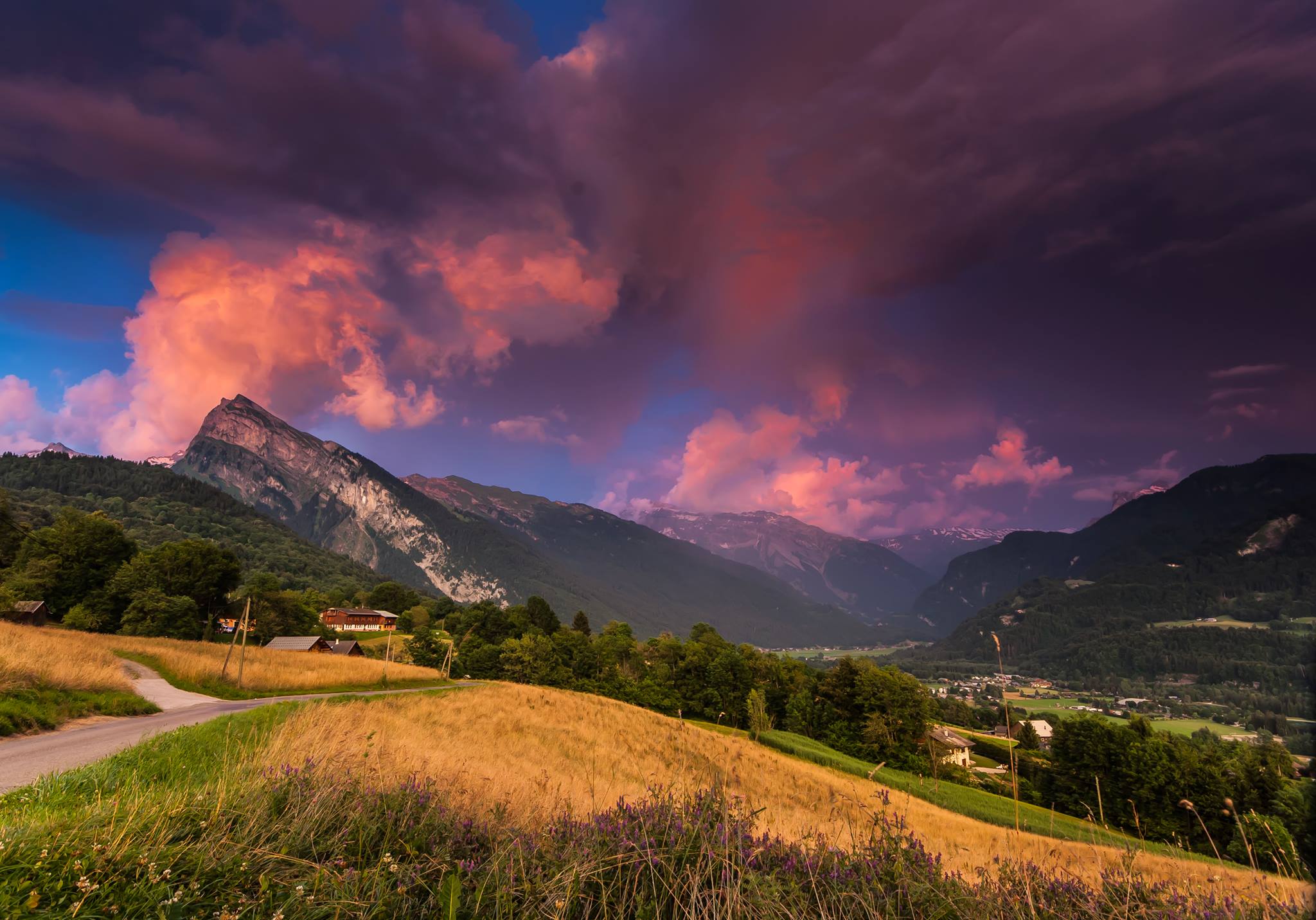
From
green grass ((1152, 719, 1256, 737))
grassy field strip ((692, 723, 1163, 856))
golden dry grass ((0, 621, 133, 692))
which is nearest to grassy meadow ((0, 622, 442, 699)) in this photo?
golden dry grass ((0, 621, 133, 692))

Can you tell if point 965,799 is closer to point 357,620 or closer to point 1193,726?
point 357,620

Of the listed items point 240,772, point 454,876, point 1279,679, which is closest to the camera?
point 454,876

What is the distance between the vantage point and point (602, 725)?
29203 mm

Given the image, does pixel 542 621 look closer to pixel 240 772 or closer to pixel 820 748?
pixel 820 748

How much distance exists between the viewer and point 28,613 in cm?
4606

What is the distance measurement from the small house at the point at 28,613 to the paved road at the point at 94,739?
37460 millimetres

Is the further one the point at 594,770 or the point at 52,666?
the point at 52,666

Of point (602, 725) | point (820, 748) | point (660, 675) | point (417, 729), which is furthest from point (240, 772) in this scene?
point (660, 675)

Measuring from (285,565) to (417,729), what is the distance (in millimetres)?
182083

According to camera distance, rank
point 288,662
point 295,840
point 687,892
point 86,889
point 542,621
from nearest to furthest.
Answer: point 86,889 → point 687,892 → point 295,840 → point 288,662 → point 542,621

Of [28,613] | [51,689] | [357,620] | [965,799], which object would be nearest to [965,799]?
[965,799]

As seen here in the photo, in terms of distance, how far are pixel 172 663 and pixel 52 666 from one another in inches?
515

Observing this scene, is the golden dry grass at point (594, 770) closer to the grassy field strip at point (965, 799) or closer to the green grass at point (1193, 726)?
the grassy field strip at point (965, 799)

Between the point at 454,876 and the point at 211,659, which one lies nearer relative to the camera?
the point at 454,876
